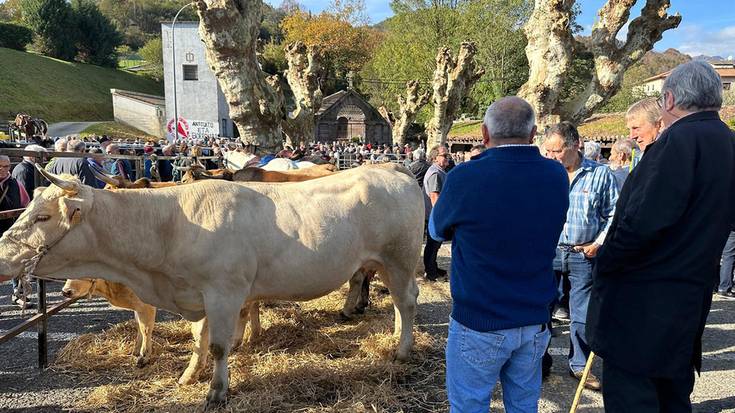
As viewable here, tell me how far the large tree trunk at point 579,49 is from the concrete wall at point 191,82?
101ft

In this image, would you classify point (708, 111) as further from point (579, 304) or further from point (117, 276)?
point (117, 276)

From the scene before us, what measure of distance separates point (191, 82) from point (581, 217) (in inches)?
1640

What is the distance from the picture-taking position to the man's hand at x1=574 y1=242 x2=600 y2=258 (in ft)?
12.7

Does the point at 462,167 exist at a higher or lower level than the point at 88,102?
lower

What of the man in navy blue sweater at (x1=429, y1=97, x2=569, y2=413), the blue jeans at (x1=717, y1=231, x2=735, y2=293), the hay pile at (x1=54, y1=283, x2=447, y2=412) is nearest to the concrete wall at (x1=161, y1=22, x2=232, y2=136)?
the hay pile at (x1=54, y1=283, x2=447, y2=412)

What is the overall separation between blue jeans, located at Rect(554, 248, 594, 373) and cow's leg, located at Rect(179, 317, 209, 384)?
3.07 metres

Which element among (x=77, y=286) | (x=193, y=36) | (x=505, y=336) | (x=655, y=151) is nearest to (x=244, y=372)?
(x=77, y=286)

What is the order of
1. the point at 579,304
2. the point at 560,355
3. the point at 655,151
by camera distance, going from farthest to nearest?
the point at 560,355 < the point at 579,304 < the point at 655,151

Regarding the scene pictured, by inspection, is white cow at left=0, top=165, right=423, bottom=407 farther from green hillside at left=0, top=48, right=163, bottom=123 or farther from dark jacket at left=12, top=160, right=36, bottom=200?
green hillside at left=0, top=48, right=163, bottom=123

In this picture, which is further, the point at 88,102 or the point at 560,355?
the point at 88,102

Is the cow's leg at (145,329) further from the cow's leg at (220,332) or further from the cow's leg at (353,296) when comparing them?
the cow's leg at (353,296)

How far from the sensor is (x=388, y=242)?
446 cm

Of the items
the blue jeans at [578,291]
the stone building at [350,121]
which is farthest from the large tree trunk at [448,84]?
the blue jeans at [578,291]

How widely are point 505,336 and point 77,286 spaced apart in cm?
384
